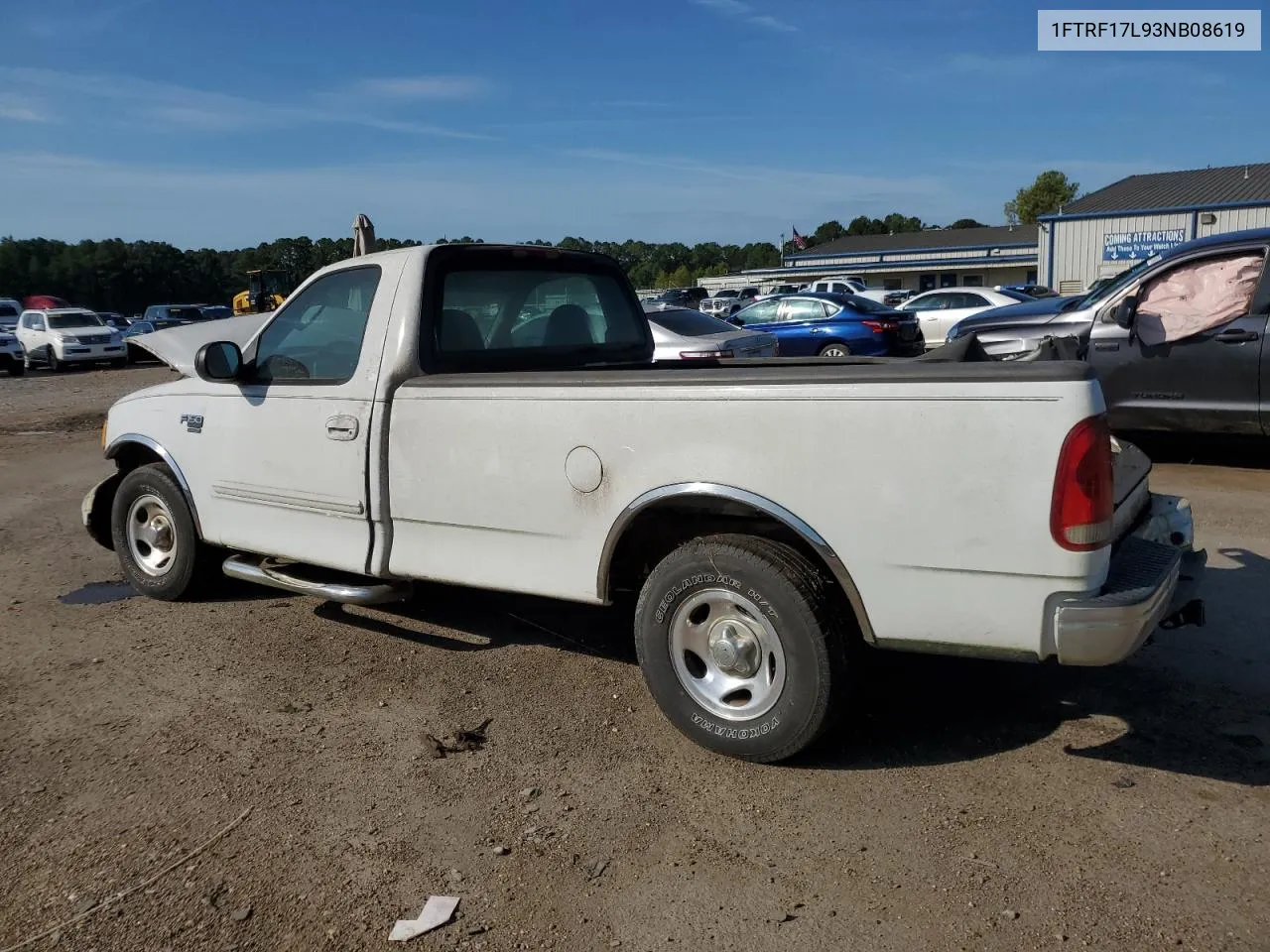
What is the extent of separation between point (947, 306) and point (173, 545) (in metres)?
22.2

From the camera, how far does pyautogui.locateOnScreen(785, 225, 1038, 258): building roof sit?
224ft

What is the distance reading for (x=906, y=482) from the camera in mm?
3227

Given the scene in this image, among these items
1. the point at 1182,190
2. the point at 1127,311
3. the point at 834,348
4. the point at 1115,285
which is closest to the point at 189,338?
the point at 1127,311

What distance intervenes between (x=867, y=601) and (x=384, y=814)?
1.76m

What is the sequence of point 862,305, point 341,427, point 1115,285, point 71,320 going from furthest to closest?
point 71,320, point 862,305, point 1115,285, point 341,427

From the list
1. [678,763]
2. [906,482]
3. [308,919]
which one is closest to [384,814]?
[308,919]

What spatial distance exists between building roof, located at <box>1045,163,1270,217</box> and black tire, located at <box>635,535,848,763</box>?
44.0 metres

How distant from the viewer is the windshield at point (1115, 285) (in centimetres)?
A: 859

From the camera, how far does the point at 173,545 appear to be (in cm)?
576

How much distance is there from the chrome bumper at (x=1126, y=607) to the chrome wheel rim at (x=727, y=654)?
922mm

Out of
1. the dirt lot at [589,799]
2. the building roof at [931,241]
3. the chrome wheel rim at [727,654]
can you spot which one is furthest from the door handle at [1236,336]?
the building roof at [931,241]

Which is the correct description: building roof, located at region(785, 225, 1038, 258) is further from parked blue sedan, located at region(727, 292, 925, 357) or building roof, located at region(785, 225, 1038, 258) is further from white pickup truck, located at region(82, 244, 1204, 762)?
white pickup truck, located at region(82, 244, 1204, 762)

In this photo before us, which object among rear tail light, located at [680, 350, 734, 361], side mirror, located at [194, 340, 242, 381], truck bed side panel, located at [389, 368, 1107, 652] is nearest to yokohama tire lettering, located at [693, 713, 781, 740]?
truck bed side panel, located at [389, 368, 1107, 652]

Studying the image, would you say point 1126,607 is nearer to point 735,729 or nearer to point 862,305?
point 735,729
